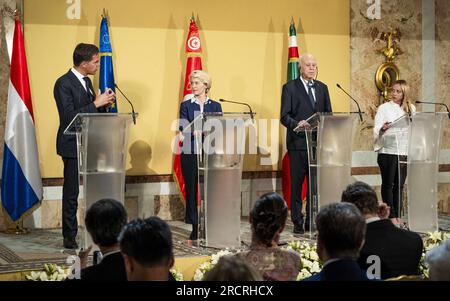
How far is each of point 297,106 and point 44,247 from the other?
2.54 m

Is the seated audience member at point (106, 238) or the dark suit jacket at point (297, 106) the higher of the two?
the dark suit jacket at point (297, 106)

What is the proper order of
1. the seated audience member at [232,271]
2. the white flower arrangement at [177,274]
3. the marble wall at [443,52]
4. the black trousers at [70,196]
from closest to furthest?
the seated audience member at [232,271]
the white flower arrangement at [177,274]
the black trousers at [70,196]
the marble wall at [443,52]

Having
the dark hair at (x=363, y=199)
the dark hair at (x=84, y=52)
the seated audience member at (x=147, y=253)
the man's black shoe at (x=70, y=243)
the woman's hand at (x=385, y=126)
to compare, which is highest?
the dark hair at (x=84, y=52)

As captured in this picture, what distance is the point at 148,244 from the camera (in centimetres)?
261

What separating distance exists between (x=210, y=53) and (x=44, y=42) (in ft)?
5.86

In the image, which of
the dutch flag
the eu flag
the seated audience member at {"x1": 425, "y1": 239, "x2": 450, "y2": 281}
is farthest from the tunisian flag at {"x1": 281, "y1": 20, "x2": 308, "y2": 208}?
the seated audience member at {"x1": 425, "y1": 239, "x2": 450, "y2": 281}

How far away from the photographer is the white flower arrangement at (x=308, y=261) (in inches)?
190

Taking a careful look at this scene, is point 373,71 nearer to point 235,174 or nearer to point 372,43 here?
point 372,43

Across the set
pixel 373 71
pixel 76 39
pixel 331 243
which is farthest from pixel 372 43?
pixel 331 243

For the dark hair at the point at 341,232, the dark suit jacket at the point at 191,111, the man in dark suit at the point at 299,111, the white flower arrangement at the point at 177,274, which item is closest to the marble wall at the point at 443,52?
the man in dark suit at the point at 299,111

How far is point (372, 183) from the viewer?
28.5 feet

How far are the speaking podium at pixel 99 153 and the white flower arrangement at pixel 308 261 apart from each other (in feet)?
4.47

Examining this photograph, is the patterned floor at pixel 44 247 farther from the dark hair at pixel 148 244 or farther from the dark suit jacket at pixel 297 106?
the dark hair at pixel 148 244

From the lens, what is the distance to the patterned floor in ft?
17.0
